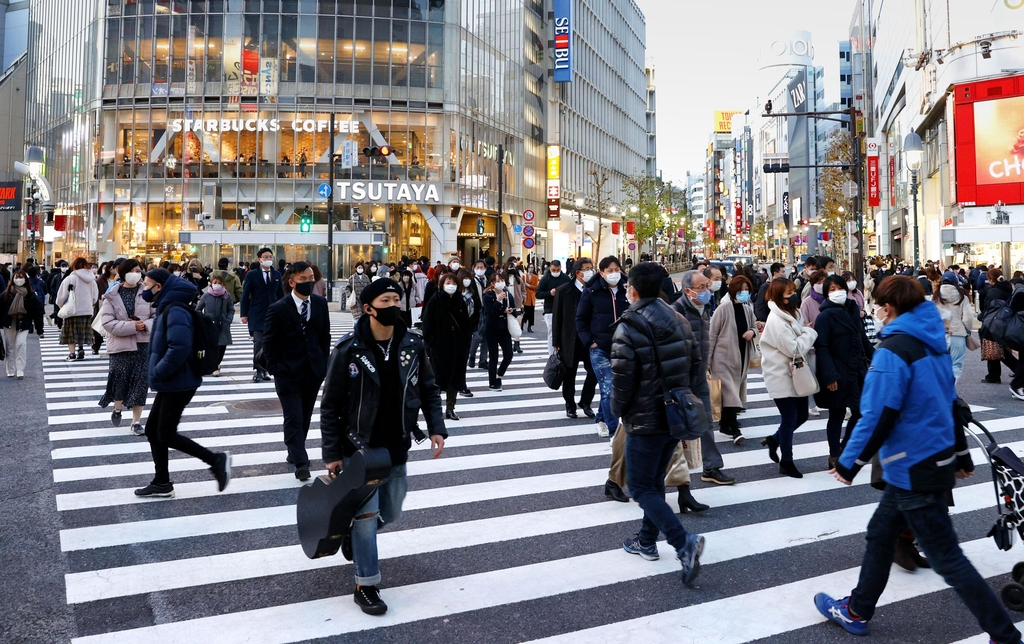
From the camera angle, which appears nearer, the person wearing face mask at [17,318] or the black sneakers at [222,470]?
the black sneakers at [222,470]

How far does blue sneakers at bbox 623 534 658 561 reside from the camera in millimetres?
5473

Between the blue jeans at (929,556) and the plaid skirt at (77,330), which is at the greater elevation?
the plaid skirt at (77,330)

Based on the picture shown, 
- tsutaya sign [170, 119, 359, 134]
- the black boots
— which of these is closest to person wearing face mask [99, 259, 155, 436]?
the black boots

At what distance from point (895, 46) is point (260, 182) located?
4495 centimetres

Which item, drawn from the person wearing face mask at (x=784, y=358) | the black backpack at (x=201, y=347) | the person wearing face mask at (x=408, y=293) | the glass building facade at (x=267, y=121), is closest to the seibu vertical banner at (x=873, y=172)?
the glass building facade at (x=267, y=121)

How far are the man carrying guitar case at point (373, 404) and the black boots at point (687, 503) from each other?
260 cm

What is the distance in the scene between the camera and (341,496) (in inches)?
174

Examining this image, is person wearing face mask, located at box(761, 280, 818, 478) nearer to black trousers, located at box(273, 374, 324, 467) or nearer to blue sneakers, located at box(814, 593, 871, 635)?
blue sneakers, located at box(814, 593, 871, 635)

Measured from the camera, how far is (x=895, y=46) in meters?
60.0

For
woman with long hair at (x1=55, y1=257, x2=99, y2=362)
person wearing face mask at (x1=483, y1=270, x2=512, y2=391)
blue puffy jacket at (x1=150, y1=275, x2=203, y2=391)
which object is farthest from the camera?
woman with long hair at (x1=55, y1=257, x2=99, y2=362)

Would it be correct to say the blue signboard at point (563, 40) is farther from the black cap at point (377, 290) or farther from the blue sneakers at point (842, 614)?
the blue sneakers at point (842, 614)

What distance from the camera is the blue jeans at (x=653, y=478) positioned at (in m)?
5.00

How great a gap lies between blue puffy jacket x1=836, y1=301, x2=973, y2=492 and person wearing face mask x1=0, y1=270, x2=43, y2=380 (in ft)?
43.8

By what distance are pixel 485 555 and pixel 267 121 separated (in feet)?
145
